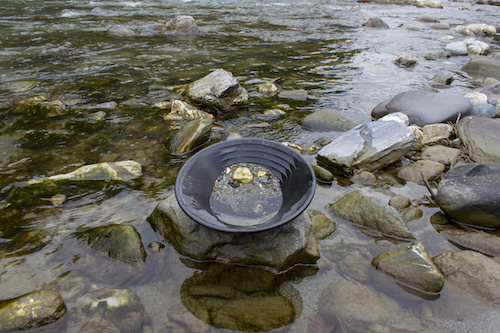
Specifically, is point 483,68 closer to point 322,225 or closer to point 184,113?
point 184,113

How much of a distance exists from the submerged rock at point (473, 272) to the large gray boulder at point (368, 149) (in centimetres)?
137

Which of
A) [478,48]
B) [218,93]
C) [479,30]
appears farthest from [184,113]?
[479,30]

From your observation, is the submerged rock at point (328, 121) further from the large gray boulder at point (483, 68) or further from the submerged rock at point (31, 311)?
the large gray boulder at point (483, 68)

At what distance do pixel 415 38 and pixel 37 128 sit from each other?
1065cm

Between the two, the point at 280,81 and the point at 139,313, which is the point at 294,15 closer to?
the point at 280,81

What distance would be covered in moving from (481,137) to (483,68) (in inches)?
179

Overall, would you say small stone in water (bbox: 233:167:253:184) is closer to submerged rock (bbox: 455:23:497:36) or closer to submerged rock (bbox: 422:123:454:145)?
submerged rock (bbox: 422:123:454:145)

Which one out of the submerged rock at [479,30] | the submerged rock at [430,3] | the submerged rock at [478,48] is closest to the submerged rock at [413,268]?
the submerged rock at [478,48]

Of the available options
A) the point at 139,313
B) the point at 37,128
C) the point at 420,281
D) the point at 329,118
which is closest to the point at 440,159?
the point at 329,118

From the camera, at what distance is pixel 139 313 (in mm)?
2131

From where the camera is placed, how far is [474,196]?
9.07ft

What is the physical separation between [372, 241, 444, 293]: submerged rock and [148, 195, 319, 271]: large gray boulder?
53 cm

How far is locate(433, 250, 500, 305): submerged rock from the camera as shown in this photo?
2.23 metres

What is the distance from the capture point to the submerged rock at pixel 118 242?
2496 mm
